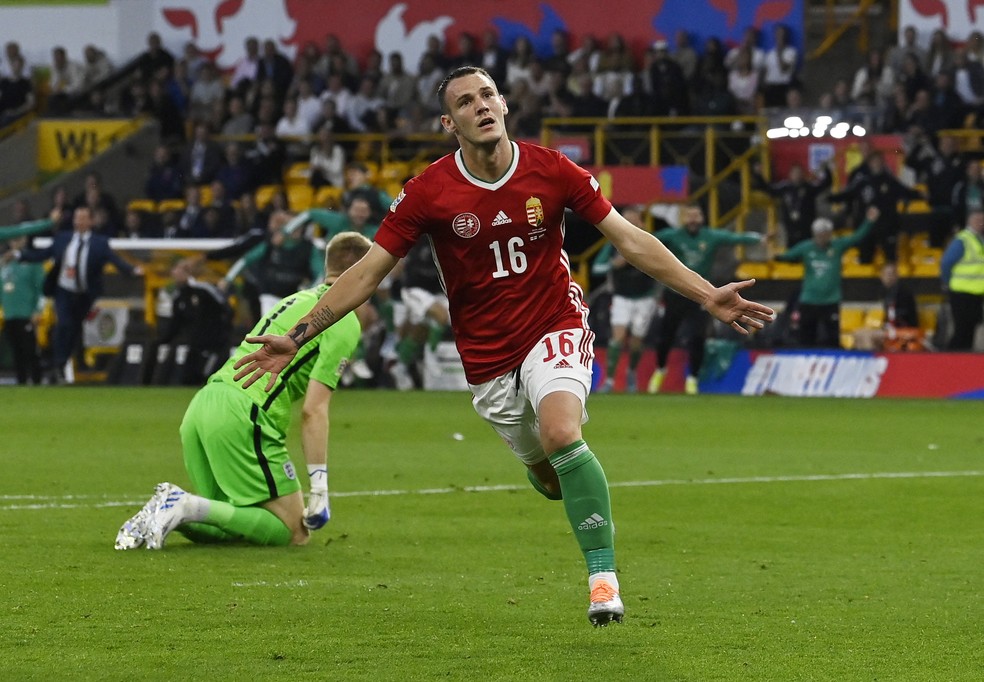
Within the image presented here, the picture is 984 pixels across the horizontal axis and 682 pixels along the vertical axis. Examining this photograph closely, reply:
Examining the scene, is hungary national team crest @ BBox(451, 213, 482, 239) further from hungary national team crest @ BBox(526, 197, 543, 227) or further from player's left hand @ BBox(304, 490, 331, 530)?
player's left hand @ BBox(304, 490, 331, 530)

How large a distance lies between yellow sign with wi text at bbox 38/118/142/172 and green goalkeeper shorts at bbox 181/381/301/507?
23529 millimetres

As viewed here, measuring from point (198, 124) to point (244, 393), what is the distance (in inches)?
843

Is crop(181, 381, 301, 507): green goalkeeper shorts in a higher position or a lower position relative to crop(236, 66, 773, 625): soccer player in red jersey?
lower

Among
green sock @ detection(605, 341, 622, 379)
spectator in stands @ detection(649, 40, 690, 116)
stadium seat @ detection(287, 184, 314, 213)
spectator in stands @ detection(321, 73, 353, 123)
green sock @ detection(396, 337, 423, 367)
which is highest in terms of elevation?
spectator in stands @ detection(649, 40, 690, 116)

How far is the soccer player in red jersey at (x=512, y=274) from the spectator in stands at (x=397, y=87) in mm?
22785

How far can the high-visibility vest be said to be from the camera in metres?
22.1

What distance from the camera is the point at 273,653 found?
5719 mm

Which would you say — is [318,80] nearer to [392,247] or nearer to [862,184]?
[862,184]

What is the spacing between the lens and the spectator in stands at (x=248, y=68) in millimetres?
30188

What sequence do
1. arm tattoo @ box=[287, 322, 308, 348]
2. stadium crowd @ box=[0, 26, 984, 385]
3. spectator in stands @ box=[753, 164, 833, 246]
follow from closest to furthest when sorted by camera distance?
arm tattoo @ box=[287, 322, 308, 348] → stadium crowd @ box=[0, 26, 984, 385] → spectator in stands @ box=[753, 164, 833, 246]

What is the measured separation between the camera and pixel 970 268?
22.1 metres

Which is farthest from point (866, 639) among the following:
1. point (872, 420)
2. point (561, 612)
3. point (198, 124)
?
point (198, 124)

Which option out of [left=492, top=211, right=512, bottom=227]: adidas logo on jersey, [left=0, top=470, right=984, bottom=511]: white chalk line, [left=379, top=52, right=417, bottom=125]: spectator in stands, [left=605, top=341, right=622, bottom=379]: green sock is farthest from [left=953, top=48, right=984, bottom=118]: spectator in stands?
[left=492, top=211, right=512, bottom=227]: adidas logo on jersey

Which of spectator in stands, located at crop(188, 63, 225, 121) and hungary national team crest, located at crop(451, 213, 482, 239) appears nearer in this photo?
hungary national team crest, located at crop(451, 213, 482, 239)
